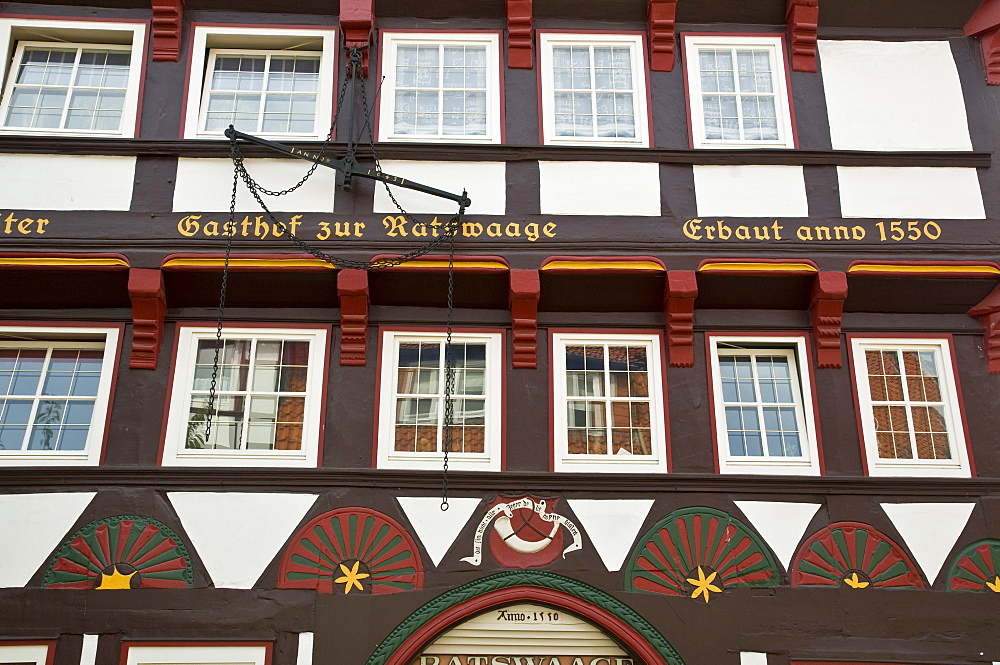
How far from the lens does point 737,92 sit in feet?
36.7

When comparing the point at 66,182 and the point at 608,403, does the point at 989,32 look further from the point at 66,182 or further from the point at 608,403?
the point at 66,182

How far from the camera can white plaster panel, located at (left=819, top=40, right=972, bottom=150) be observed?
10.9 metres

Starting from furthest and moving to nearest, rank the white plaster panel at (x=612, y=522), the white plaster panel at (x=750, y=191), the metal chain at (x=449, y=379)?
the white plaster panel at (x=750, y=191), the metal chain at (x=449, y=379), the white plaster panel at (x=612, y=522)

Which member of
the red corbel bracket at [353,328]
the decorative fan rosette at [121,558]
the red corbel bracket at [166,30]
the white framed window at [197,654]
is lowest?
the white framed window at [197,654]

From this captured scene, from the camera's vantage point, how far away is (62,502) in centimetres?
949

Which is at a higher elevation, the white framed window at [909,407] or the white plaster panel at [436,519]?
the white framed window at [909,407]

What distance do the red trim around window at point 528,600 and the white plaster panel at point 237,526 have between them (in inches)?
57.5

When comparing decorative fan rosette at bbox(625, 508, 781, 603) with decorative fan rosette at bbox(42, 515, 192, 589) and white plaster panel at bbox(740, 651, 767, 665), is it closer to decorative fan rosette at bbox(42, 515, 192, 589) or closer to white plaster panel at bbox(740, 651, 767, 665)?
white plaster panel at bbox(740, 651, 767, 665)

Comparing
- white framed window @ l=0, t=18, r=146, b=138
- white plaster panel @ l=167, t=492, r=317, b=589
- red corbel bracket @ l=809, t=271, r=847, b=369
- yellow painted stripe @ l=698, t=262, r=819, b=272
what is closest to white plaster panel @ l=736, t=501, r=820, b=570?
red corbel bracket @ l=809, t=271, r=847, b=369

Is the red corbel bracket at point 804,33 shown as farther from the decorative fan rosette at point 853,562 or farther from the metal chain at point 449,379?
the decorative fan rosette at point 853,562

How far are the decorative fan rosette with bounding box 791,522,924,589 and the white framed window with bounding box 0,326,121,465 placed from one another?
6.47 metres

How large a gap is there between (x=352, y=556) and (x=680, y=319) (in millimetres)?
3769

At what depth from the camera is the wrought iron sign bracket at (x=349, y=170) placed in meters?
10.2

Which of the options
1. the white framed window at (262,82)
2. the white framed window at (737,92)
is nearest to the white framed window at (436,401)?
the white framed window at (262,82)
